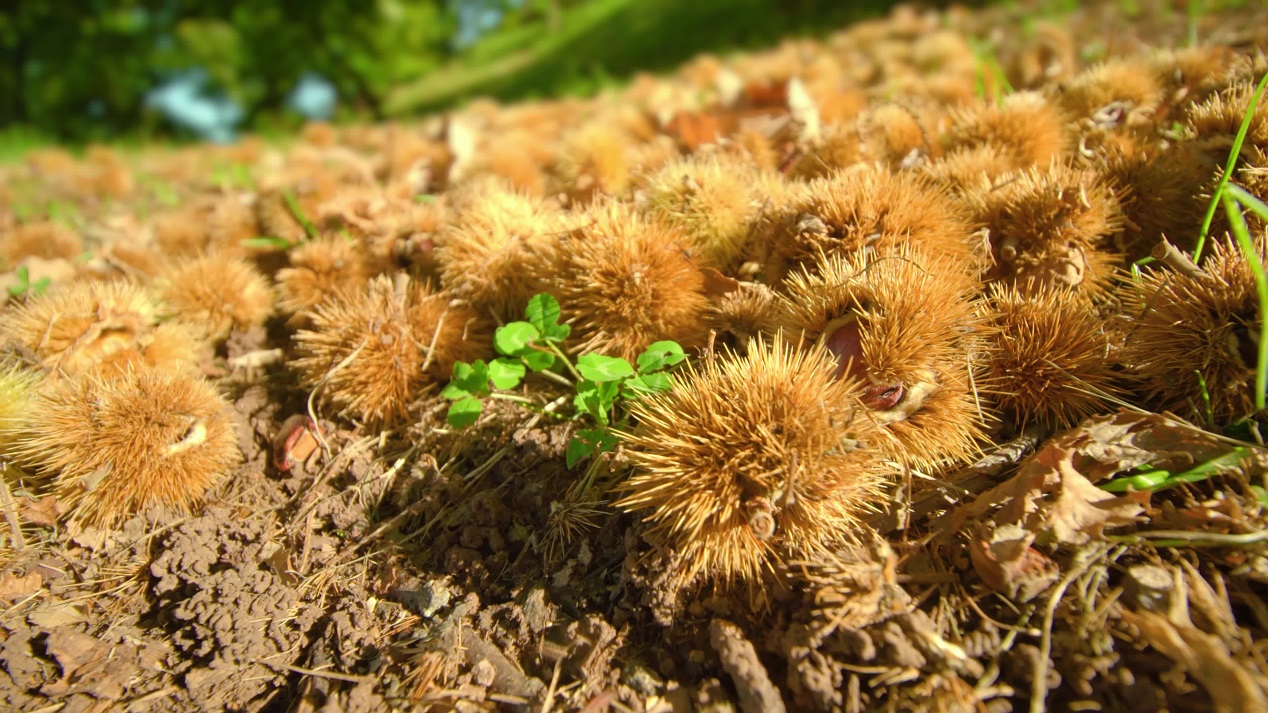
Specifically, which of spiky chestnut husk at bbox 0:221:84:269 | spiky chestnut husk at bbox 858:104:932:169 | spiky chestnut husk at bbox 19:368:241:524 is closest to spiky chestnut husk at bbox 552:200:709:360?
spiky chestnut husk at bbox 858:104:932:169

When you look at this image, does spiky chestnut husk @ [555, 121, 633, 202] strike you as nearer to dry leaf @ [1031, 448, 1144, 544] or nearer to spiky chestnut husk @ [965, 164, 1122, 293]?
spiky chestnut husk @ [965, 164, 1122, 293]

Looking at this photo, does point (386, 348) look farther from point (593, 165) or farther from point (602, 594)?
point (593, 165)

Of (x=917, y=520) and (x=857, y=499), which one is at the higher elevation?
(x=857, y=499)

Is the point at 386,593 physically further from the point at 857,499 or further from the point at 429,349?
the point at 857,499

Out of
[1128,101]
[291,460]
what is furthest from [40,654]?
[1128,101]

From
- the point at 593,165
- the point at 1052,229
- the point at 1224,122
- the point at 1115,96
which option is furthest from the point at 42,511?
the point at 1115,96
